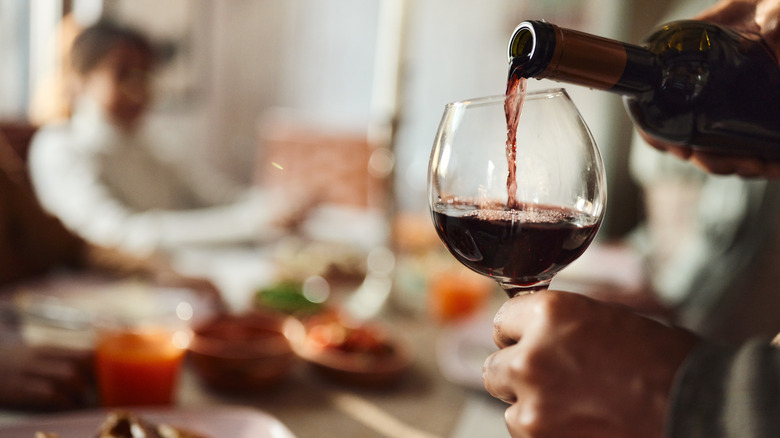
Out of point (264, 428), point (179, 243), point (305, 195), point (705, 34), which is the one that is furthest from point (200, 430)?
point (179, 243)

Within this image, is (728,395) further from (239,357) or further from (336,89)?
(336,89)

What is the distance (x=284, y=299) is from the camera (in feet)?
4.18

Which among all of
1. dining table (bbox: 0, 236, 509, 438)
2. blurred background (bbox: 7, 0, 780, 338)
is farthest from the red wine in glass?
blurred background (bbox: 7, 0, 780, 338)

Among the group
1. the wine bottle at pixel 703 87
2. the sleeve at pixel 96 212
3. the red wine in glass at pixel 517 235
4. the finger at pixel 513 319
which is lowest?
the sleeve at pixel 96 212

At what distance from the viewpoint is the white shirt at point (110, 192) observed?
2.19m

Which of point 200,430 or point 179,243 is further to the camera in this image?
point 179,243

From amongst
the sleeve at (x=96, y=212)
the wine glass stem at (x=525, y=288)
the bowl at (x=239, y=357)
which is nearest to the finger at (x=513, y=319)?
the wine glass stem at (x=525, y=288)

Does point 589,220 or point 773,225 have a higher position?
point 589,220

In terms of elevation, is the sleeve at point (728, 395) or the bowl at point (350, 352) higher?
the sleeve at point (728, 395)

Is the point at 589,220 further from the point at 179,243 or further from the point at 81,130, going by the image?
the point at 81,130

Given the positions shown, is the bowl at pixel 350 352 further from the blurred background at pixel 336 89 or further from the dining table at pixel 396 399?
the blurred background at pixel 336 89

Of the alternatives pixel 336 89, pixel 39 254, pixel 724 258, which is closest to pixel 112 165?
pixel 39 254

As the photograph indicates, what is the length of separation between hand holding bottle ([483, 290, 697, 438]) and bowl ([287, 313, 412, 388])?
58cm

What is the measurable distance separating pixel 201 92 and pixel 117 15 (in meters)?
1.14
